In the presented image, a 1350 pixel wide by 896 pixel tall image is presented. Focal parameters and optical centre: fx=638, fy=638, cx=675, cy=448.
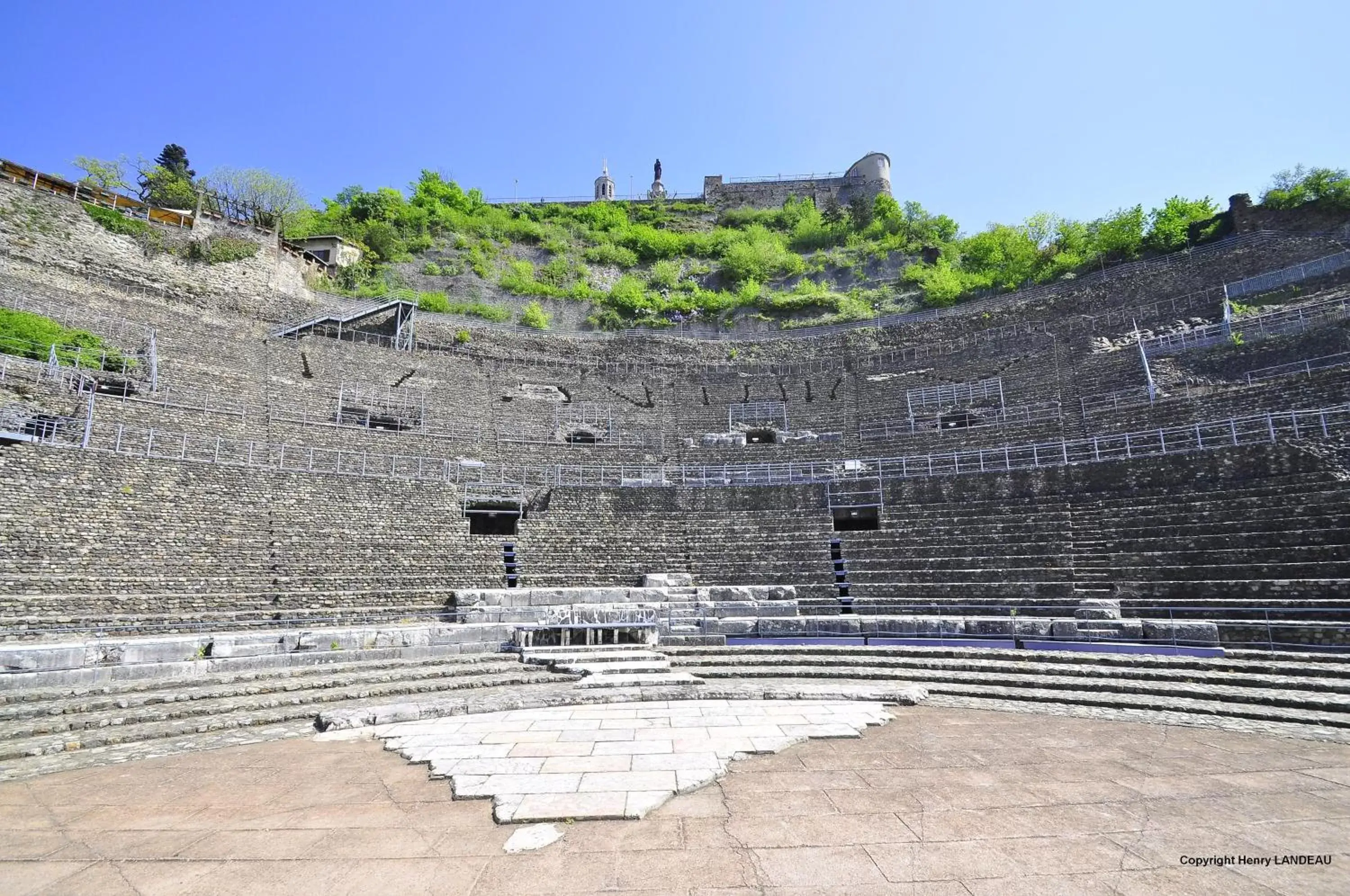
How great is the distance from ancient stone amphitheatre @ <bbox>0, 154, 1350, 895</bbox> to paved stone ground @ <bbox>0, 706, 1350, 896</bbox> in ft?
0.12

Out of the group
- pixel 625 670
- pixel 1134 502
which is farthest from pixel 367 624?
pixel 1134 502

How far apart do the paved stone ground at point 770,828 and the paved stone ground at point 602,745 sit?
0.20 meters

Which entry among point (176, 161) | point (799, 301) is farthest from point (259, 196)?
point (799, 301)

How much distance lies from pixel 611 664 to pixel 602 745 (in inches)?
151

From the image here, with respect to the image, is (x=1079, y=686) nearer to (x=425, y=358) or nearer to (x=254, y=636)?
(x=254, y=636)

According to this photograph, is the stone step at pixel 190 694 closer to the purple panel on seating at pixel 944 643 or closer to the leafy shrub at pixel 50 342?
the purple panel on seating at pixel 944 643

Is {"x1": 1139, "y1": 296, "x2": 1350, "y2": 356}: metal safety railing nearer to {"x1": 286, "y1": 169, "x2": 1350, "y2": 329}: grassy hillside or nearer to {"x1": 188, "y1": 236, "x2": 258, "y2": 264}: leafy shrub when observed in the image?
{"x1": 286, "y1": 169, "x2": 1350, "y2": 329}: grassy hillside

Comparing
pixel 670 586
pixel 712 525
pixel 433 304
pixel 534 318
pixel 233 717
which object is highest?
pixel 433 304

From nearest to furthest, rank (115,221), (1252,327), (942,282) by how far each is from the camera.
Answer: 1. (1252,327)
2. (115,221)
3. (942,282)

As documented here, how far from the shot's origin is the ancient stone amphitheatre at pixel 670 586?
413cm

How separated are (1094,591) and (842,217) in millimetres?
38175

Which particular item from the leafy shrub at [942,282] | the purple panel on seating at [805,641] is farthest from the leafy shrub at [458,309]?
the purple panel on seating at [805,641]

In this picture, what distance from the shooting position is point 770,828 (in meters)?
4.16

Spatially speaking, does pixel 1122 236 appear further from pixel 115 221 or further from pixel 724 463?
A: pixel 115 221
